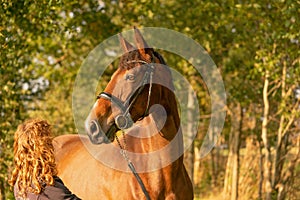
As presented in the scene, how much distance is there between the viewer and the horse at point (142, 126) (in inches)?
245

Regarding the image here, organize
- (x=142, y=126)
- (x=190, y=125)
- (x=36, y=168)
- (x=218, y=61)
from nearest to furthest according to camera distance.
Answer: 1. (x=36, y=168)
2. (x=142, y=126)
3. (x=218, y=61)
4. (x=190, y=125)

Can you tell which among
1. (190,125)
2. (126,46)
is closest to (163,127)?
(126,46)

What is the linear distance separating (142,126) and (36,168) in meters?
2.30

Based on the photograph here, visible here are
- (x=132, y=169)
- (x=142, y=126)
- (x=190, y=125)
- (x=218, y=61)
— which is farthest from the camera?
(x=190, y=125)

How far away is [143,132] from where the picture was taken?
666cm

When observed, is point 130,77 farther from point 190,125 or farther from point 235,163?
point 190,125

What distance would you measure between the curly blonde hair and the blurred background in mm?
4819

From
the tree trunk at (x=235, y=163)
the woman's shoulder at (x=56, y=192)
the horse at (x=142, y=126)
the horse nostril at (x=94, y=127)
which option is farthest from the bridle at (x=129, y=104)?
the tree trunk at (x=235, y=163)

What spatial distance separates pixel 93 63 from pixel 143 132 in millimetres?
14024

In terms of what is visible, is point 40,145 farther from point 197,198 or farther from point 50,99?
point 50,99

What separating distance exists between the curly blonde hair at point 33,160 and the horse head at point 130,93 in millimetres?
1329

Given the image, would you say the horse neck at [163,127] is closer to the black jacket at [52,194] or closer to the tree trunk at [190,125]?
the black jacket at [52,194]

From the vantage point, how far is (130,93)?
20.7 feet

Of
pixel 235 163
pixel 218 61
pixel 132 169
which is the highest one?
pixel 218 61
